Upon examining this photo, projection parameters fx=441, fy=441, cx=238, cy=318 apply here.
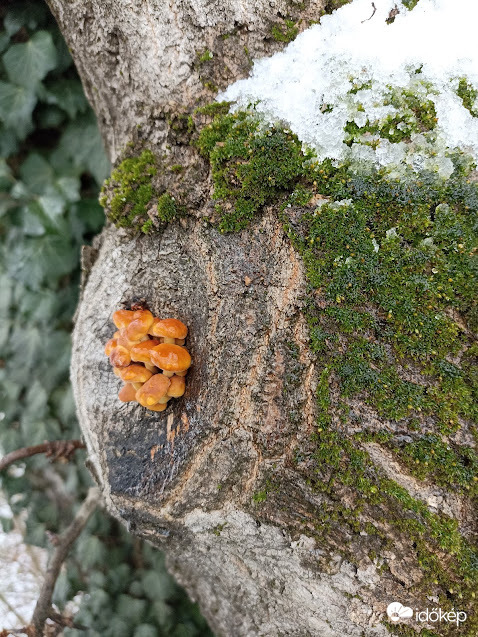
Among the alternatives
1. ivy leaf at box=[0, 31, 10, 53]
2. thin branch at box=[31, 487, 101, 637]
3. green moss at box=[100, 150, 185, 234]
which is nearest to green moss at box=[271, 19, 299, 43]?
green moss at box=[100, 150, 185, 234]

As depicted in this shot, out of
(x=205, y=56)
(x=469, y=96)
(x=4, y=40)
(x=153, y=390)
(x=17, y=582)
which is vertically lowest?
(x=17, y=582)

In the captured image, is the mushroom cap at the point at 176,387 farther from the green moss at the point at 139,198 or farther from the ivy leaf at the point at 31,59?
the ivy leaf at the point at 31,59

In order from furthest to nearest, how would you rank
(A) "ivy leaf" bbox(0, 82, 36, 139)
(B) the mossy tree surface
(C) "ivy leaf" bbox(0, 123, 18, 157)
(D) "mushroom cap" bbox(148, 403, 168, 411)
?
(C) "ivy leaf" bbox(0, 123, 18, 157), (A) "ivy leaf" bbox(0, 82, 36, 139), (D) "mushroom cap" bbox(148, 403, 168, 411), (B) the mossy tree surface

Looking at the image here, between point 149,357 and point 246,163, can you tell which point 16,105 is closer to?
point 246,163

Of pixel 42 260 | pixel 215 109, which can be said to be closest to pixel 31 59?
pixel 42 260

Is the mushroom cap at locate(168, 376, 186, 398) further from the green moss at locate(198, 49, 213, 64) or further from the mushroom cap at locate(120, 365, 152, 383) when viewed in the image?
the green moss at locate(198, 49, 213, 64)

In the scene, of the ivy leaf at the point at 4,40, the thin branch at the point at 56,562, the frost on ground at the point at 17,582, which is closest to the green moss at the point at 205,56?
the ivy leaf at the point at 4,40
